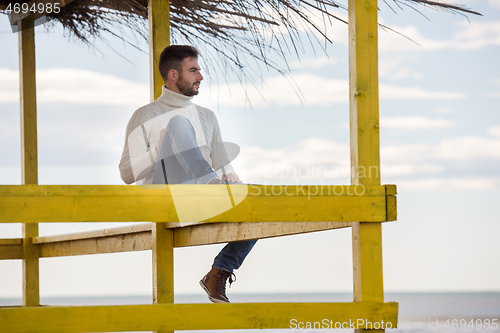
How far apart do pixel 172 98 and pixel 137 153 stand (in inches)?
14.3

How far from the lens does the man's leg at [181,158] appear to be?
218 cm

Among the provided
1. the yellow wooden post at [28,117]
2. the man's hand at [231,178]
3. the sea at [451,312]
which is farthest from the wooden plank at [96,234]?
the sea at [451,312]

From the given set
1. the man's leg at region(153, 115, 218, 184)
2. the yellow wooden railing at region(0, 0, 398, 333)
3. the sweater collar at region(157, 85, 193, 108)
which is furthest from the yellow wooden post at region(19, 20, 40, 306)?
the yellow wooden railing at region(0, 0, 398, 333)

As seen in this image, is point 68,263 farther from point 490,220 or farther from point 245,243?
point 245,243

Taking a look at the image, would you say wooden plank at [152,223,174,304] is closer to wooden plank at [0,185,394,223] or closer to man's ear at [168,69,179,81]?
man's ear at [168,69,179,81]

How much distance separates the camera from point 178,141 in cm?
223

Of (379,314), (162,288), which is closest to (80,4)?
(162,288)

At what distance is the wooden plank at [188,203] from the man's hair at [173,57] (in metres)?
1.11

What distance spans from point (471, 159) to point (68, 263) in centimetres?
1028

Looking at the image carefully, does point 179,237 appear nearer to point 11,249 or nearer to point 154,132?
point 154,132

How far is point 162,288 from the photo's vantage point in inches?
116

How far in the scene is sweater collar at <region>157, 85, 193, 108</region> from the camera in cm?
277

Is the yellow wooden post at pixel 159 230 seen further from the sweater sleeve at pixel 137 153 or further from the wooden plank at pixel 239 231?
the sweater sleeve at pixel 137 153

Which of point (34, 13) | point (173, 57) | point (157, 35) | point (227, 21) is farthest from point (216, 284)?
point (34, 13)
